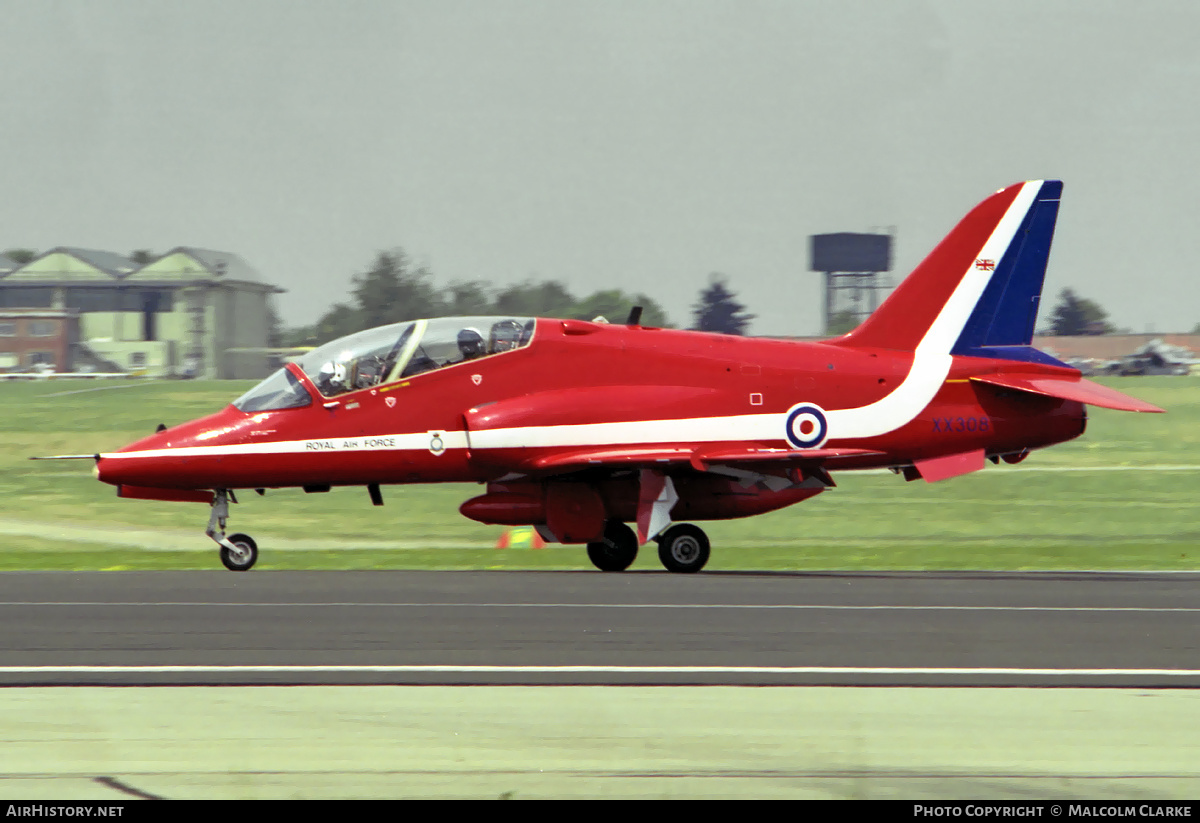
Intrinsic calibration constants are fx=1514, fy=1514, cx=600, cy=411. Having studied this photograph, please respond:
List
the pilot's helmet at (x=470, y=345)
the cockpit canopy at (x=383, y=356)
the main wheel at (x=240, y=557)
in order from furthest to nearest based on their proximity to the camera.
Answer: the pilot's helmet at (x=470, y=345), the cockpit canopy at (x=383, y=356), the main wheel at (x=240, y=557)

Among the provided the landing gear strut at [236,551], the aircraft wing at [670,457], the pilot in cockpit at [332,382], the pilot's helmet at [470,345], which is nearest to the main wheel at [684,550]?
the aircraft wing at [670,457]

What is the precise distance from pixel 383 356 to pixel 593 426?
2639mm

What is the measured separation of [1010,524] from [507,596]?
60.8 feet

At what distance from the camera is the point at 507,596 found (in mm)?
14070

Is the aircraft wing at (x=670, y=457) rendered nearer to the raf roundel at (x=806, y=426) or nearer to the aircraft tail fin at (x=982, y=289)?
the raf roundel at (x=806, y=426)

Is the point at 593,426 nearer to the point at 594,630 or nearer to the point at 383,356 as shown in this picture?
the point at 383,356

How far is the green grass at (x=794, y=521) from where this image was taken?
838 inches

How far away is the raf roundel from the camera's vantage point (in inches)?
731

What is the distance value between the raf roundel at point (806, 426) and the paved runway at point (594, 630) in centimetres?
248

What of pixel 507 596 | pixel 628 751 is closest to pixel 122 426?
pixel 507 596

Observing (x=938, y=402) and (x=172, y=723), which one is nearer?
(x=172, y=723)

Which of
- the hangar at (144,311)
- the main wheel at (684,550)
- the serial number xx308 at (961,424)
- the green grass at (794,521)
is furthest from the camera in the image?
the hangar at (144,311)

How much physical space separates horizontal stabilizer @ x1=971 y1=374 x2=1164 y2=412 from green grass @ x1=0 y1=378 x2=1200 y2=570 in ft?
7.90
